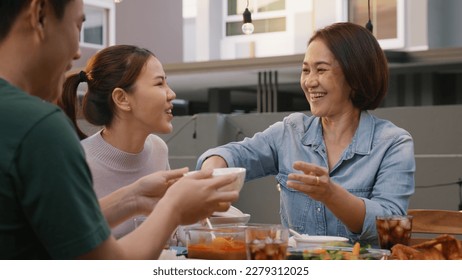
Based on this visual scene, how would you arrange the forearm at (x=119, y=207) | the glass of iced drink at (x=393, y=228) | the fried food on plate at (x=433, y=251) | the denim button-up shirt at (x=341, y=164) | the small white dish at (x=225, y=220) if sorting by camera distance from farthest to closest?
1. the denim button-up shirt at (x=341, y=164)
2. the small white dish at (x=225, y=220)
3. the glass of iced drink at (x=393, y=228)
4. the forearm at (x=119, y=207)
5. the fried food on plate at (x=433, y=251)

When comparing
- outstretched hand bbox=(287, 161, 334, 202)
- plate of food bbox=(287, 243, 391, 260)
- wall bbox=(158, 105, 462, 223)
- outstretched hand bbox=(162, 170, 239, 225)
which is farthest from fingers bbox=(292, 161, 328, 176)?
wall bbox=(158, 105, 462, 223)

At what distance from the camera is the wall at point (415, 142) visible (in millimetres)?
6492

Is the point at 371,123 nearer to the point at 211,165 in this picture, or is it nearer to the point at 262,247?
the point at 211,165

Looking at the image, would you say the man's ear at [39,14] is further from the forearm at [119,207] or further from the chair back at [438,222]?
the chair back at [438,222]

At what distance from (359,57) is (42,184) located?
5.03 ft

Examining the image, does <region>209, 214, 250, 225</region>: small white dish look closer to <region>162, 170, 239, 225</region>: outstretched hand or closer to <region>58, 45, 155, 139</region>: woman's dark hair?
<region>162, 170, 239, 225</region>: outstretched hand

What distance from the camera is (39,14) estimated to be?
41.6 inches

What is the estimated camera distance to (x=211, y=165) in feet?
7.64

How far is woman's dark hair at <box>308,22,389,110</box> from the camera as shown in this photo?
7.58 ft

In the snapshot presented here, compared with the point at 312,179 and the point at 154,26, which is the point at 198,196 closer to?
the point at 312,179

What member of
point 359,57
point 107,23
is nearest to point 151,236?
point 359,57

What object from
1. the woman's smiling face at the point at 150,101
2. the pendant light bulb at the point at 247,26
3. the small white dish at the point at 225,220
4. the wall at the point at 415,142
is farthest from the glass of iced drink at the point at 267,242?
the pendant light bulb at the point at 247,26
